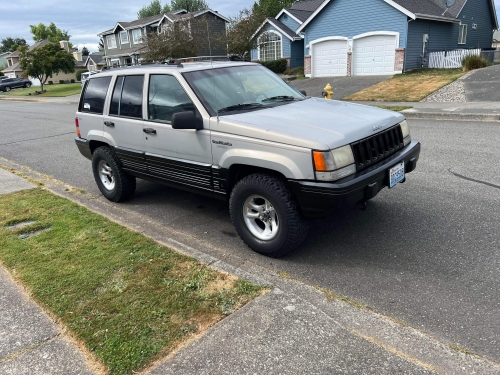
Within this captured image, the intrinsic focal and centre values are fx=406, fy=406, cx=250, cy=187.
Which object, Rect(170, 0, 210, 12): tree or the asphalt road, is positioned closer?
the asphalt road

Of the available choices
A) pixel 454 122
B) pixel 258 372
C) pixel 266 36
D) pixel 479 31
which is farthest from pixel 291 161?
pixel 479 31

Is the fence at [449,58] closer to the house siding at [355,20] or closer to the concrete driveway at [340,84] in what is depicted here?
the house siding at [355,20]

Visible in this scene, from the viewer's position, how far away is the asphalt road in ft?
9.89

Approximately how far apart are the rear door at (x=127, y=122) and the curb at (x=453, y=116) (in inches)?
369

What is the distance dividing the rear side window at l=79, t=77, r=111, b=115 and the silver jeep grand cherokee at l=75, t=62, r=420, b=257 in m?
0.03

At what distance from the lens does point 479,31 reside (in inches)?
1211

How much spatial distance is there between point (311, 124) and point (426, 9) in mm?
25080

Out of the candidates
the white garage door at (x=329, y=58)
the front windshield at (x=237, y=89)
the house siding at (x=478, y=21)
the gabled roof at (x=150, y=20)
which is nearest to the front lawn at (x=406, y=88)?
the white garage door at (x=329, y=58)

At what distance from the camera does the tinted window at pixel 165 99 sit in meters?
4.41

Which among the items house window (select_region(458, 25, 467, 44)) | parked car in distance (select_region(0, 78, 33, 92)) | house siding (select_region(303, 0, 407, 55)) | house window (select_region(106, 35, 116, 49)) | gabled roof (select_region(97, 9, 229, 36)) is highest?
gabled roof (select_region(97, 9, 229, 36))

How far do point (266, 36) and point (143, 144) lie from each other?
30048 millimetres

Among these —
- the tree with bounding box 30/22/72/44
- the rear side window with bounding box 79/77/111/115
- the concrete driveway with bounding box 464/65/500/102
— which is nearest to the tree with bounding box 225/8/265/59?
the concrete driveway with bounding box 464/65/500/102

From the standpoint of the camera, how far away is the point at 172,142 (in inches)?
180

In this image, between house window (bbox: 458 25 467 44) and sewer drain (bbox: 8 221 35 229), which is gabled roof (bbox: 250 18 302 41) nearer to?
house window (bbox: 458 25 467 44)
